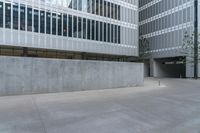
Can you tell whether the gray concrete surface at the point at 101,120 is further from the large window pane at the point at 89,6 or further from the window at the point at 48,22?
the large window pane at the point at 89,6

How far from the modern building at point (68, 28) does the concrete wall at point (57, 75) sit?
1389 cm

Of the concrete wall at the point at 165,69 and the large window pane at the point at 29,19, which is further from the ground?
Result: the large window pane at the point at 29,19

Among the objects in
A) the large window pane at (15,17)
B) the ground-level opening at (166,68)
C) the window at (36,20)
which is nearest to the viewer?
the large window pane at (15,17)

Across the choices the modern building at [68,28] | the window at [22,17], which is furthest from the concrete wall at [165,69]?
the window at [22,17]

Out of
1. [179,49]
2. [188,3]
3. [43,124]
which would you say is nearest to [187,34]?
[179,49]

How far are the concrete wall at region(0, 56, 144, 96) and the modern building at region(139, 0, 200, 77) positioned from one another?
82.0ft

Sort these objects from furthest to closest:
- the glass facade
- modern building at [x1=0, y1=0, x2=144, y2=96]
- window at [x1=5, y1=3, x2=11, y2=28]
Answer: the glass facade → window at [x1=5, y1=3, x2=11, y2=28] → modern building at [x1=0, y1=0, x2=144, y2=96]

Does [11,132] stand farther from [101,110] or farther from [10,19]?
[10,19]

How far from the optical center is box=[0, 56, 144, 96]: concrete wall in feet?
37.6

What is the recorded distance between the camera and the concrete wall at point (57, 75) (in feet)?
37.6

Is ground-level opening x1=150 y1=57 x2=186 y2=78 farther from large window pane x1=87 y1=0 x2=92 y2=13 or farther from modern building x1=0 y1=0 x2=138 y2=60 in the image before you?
large window pane x1=87 y1=0 x2=92 y2=13

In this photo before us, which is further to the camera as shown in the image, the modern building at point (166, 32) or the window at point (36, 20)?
the modern building at point (166, 32)

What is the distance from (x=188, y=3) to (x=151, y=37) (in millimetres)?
12152

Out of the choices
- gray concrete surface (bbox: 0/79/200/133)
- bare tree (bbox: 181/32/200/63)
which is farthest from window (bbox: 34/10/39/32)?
bare tree (bbox: 181/32/200/63)
